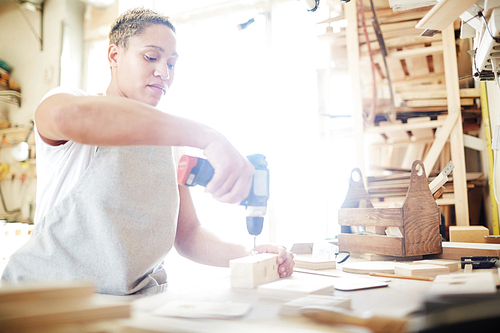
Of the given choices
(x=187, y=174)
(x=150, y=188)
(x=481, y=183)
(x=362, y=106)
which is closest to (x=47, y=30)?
(x=362, y=106)

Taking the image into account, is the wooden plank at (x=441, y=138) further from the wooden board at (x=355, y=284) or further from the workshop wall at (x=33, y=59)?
the workshop wall at (x=33, y=59)

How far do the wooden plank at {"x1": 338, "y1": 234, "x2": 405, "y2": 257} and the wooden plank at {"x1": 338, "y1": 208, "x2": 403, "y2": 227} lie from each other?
0.18ft

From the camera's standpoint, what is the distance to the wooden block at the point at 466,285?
0.51m

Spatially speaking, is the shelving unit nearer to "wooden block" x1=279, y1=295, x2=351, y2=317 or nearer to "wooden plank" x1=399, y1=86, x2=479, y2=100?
"wooden plank" x1=399, y1=86, x2=479, y2=100

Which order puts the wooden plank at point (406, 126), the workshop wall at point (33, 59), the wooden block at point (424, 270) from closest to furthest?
1. the wooden block at point (424, 270)
2. the wooden plank at point (406, 126)
3. the workshop wall at point (33, 59)

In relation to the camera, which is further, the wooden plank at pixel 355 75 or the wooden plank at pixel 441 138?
the wooden plank at pixel 355 75

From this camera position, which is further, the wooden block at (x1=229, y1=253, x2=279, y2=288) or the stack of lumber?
the wooden block at (x1=229, y1=253, x2=279, y2=288)

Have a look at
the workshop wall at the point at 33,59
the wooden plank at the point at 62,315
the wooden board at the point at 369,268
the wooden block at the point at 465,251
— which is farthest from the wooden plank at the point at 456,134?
the workshop wall at the point at 33,59

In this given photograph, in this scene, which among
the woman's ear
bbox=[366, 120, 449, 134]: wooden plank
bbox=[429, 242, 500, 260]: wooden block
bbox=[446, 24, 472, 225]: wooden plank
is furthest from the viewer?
bbox=[366, 120, 449, 134]: wooden plank

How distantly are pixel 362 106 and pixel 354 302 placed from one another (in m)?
2.35

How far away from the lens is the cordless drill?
2.79ft

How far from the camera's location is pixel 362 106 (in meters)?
2.78

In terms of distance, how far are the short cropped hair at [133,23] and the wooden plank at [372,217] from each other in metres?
1.07

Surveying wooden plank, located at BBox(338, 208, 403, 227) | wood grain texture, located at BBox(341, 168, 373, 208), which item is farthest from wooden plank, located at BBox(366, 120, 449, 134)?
wooden plank, located at BBox(338, 208, 403, 227)
